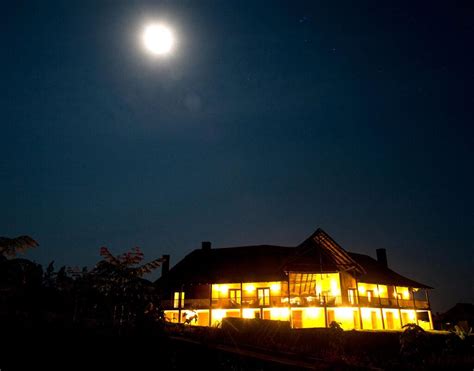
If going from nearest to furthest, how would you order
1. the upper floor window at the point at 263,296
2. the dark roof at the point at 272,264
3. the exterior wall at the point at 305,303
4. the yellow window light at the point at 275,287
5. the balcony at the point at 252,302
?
the exterior wall at the point at 305,303
the dark roof at the point at 272,264
the balcony at the point at 252,302
the upper floor window at the point at 263,296
the yellow window light at the point at 275,287

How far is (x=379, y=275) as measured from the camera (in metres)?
41.1

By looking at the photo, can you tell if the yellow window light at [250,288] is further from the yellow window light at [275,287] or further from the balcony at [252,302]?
the yellow window light at [275,287]

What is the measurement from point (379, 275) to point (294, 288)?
414 inches

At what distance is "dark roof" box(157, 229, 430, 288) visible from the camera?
33.4 m

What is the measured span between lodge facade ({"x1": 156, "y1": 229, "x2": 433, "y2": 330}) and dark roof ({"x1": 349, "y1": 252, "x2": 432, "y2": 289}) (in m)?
0.13

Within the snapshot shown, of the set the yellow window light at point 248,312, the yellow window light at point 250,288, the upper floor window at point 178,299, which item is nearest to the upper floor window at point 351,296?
the yellow window light at point 248,312

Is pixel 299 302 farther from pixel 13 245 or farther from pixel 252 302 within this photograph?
pixel 13 245

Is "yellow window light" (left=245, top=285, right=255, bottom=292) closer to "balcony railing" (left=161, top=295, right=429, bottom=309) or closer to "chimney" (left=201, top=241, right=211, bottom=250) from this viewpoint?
"balcony railing" (left=161, top=295, right=429, bottom=309)

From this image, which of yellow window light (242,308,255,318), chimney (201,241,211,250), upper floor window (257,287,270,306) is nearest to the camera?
upper floor window (257,287,270,306)

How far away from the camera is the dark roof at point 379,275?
129 feet

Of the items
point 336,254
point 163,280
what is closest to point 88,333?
point 336,254

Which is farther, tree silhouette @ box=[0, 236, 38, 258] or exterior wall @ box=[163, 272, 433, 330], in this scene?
exterior wall @ box=[163, 272, 433, 330]

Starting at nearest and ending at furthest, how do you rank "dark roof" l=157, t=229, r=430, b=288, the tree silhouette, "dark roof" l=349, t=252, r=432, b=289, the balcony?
the tree silhouette → "dark roof" l=157, t=229, r=430, b=288 → the balcony → "dark roof" l=349, t=252, r=432, b=289

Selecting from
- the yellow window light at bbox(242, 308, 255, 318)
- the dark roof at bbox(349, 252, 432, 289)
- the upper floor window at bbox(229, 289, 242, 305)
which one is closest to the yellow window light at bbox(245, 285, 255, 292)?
the upper floor window at bbox(229, 289, 242, 305)
